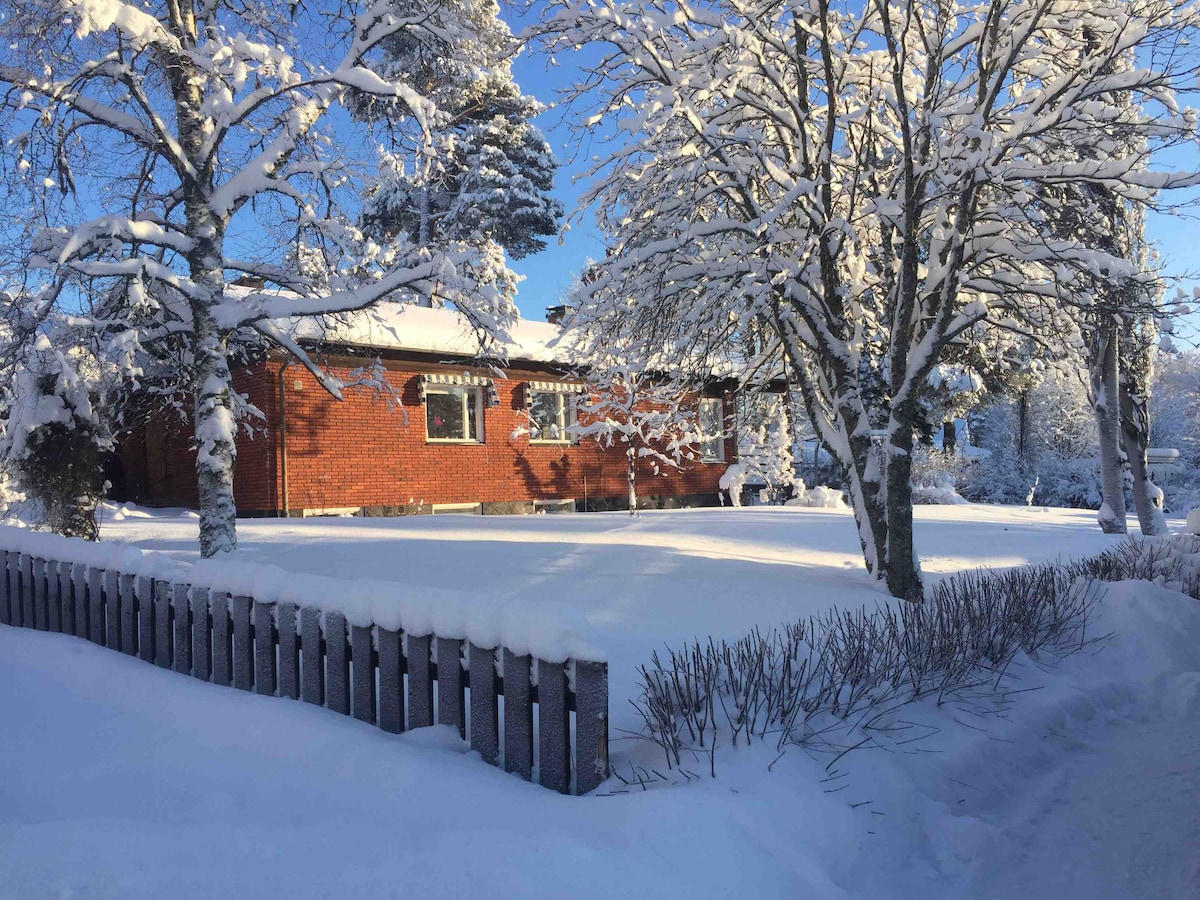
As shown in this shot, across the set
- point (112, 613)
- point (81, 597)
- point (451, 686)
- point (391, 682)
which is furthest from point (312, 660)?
point (81, 597)

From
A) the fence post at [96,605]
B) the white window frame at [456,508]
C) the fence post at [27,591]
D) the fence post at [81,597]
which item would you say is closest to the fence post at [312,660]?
the fence post at [96,605]

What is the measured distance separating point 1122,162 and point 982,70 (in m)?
1.48

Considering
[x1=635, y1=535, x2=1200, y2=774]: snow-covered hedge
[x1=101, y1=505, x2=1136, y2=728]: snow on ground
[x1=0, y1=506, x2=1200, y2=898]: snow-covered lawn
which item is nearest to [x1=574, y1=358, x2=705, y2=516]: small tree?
[x1=101, y1=505, x2=1136, y2=728]: snow on ground

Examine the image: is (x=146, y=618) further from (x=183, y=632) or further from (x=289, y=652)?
(x=289, y=652)

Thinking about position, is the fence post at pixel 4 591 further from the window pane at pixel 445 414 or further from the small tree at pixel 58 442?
the window pane at pixel 445 414

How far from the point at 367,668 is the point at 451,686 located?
0.59 meters

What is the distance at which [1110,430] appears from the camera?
498 inches

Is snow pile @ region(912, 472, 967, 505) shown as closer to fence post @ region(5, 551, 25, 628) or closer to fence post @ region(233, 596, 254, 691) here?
fence post @ region(5, 551, 25, 628)

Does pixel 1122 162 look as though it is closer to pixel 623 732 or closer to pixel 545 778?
pixel 623 732

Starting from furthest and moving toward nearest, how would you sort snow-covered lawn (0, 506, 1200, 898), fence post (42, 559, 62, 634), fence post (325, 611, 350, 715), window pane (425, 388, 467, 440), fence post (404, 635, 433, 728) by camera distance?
window pane (425, 388, 467, 440)
fence post (42, 559, 62, 634)
fence post (325, 611, 350, 715)
fence post (404, 635, 433, 728)
snow-covered lawn (0, 506, 1200, 898)

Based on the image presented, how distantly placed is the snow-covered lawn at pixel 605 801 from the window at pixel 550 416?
12.8 metres

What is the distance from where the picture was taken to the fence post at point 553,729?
3.10m

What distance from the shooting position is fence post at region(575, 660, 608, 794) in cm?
304

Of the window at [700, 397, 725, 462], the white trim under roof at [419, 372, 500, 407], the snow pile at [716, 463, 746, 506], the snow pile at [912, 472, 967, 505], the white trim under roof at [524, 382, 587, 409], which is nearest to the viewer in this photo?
the white trim under roof at [419, 372, 500, 407]
